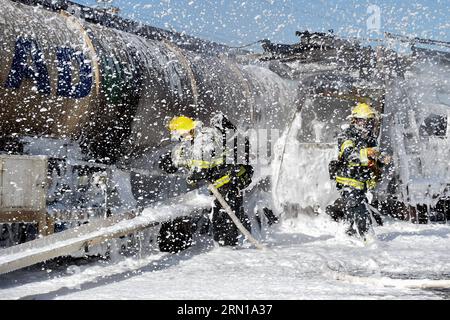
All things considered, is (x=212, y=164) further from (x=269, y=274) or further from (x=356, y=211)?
(x=269, y=274)

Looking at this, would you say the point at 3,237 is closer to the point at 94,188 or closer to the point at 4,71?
the point at 94,188

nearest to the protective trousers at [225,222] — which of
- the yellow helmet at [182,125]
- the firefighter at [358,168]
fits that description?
the yellow helmet at [182,125]

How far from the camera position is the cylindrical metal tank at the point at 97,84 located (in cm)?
604

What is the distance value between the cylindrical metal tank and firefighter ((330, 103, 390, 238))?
298 cm

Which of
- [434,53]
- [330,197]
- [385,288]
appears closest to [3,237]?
[385,288]

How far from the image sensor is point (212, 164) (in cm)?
606

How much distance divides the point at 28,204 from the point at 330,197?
14.1 ft

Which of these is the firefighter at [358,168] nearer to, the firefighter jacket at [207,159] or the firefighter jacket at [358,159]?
the firefighter jacket at [358,159]

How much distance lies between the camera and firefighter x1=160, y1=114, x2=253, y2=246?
19.6 feet

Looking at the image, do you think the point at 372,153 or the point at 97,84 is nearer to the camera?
the point at 372,153

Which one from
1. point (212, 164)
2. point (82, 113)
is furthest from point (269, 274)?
point (82, 113)

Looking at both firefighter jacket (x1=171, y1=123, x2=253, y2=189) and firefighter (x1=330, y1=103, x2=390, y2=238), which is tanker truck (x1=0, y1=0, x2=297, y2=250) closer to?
firefighter jacket (x1=171, y1=123, x2=253, y2=189)

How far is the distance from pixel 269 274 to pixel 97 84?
3.67 m

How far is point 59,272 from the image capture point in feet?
15.4
